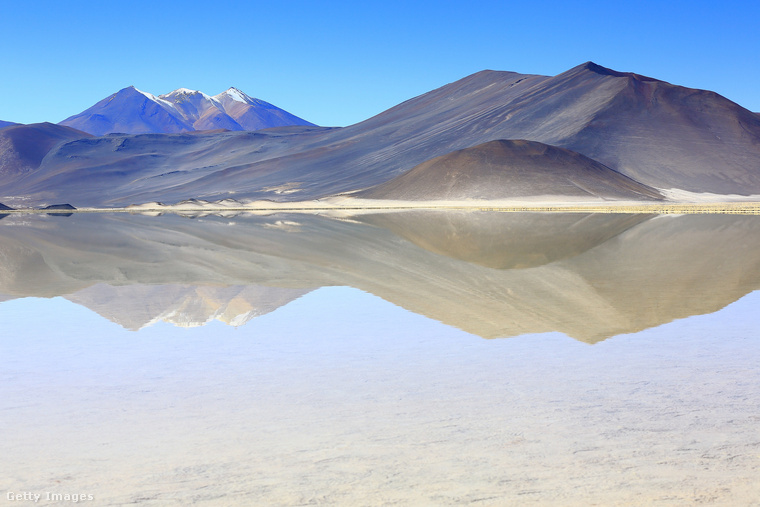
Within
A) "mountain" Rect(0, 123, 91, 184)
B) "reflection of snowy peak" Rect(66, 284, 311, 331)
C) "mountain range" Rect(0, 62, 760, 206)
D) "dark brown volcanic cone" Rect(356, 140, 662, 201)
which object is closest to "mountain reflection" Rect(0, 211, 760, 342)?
"reflection of snowy peak" Rect(66, 284, 311, 331)

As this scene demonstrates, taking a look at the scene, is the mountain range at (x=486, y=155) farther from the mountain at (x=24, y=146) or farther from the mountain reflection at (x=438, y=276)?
the mountain reflection at (x=438, y=276)

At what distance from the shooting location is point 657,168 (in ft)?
350

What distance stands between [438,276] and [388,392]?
979cm

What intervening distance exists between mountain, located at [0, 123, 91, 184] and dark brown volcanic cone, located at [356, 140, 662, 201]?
11074 centimetres

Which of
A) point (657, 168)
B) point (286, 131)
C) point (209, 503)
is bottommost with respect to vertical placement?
point (209, 503)

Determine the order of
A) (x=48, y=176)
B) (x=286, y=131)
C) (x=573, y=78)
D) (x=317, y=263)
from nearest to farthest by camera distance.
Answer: (x=317, y=263) → (x=573, y=78) → (x=48, y=176) → (x=286, y=131)

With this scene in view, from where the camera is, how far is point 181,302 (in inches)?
514

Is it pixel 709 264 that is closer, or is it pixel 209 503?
pixel 209 503

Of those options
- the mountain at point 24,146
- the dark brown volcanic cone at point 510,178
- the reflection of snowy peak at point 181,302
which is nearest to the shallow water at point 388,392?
the reflection of snowy peak at point 181,302

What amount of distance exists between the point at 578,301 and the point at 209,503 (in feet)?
29.6

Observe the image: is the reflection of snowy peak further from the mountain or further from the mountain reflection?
the mountain

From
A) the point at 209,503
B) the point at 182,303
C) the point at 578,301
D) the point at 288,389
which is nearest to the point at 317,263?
the point at 182,303

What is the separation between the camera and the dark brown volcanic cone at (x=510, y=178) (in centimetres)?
8906

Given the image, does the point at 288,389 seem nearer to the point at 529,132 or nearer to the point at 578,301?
the point at 578,301
